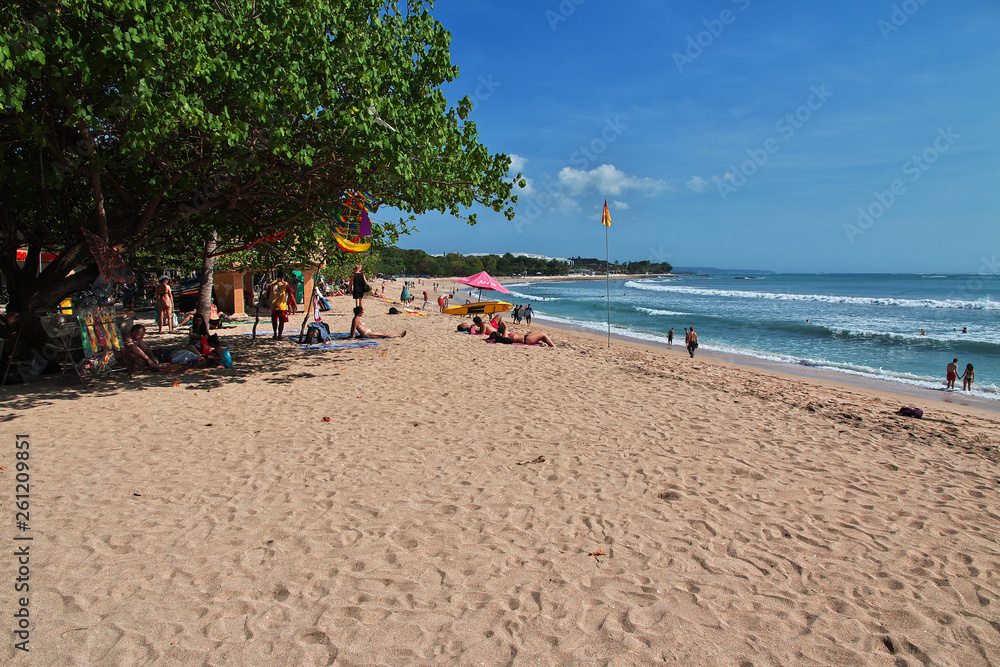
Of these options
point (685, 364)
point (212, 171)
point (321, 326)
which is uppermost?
point (212, 171)

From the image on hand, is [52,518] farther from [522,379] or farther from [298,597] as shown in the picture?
[522,379]

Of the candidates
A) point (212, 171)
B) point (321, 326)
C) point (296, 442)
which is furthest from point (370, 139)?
point (321, 326)

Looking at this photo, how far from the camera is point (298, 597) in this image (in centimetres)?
282

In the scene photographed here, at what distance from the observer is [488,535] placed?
3.55m

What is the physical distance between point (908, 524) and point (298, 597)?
4.32 metres

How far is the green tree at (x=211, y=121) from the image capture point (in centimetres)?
539

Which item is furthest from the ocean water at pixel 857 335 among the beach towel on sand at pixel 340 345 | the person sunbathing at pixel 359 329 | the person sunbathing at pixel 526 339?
the beach towel on sand at pixel 340 345

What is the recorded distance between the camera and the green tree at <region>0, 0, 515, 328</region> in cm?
539

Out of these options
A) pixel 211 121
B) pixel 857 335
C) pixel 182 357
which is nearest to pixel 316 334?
pixel 182 357

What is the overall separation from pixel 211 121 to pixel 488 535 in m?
5.24

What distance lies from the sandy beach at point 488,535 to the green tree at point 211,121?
2969 millimetres

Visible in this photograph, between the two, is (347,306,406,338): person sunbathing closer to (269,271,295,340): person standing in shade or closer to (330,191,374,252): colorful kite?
(269,271,295,340): person standing in shade

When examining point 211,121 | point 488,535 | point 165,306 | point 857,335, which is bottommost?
point 857,335

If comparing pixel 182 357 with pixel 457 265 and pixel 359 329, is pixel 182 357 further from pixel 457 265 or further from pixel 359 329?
pixel 457 265
